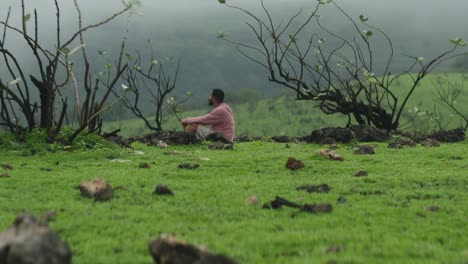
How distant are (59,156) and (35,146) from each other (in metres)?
1.02

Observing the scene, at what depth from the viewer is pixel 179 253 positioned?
9.43 ft

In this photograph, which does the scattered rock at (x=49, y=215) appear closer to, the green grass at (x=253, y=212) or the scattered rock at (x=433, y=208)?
the green grass at (x=253, y=212)

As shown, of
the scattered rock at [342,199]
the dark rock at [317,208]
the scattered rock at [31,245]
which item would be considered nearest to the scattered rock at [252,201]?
the dark rock at [317,208]

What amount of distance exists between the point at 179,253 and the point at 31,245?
762 millimetres

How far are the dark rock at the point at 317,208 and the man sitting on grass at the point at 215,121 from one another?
9.33 metres

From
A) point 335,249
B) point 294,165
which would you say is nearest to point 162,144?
point 294,165

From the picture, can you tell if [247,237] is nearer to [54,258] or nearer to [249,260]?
[249,260]

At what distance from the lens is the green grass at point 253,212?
139 inches

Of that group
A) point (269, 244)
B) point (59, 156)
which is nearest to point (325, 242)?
point (269, 244)

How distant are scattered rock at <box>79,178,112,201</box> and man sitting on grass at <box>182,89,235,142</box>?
28.1 ft

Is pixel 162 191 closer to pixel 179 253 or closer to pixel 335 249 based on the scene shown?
pixel 335 249

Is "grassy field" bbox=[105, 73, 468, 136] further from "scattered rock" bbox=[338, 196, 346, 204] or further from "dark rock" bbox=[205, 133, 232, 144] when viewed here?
"scattered rock" bbox=[338, 196, 346, 204]

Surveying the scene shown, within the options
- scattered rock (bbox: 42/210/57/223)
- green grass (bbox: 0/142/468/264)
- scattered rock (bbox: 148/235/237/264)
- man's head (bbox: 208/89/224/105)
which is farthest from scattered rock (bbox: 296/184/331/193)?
man's head (bbox: 208/89/224/105)

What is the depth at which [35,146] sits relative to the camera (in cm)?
1009
